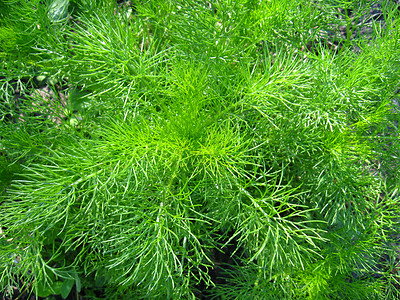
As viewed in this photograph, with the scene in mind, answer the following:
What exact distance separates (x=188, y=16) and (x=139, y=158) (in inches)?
27.7

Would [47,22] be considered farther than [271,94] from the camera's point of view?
Yes

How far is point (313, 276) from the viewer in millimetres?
1210

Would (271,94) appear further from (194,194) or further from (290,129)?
(194,194)

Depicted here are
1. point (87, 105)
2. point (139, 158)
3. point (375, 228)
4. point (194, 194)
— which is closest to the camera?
point (139, 158)

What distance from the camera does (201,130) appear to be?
40.4 inches

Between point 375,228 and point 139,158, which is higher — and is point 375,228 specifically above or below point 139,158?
below

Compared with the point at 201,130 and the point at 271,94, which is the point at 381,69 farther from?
the point at 201,130

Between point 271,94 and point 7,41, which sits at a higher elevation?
point 7,41

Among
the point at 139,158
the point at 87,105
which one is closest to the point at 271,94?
the point at 139,158

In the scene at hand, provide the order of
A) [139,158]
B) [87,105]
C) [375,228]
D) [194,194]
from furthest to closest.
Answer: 1. [87,105]
2. [375,228]
3. [194,194]
4. [139,158]

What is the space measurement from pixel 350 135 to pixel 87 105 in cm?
109

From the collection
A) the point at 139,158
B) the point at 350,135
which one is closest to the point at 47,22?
the point at 139,158

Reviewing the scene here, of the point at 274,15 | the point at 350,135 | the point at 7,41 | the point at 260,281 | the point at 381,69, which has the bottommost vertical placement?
the point at 260,281

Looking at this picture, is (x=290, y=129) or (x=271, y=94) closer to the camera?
(x=271, y=94)
